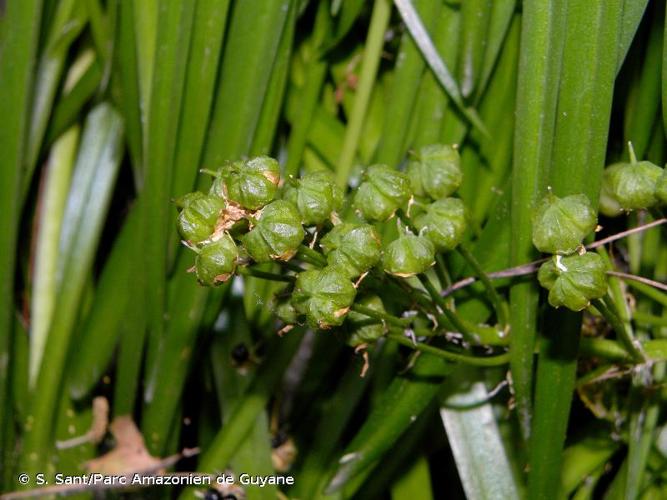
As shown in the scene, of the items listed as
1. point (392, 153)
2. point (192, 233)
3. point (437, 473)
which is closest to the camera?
point (192, 233)

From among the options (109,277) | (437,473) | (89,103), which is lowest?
(437,473)

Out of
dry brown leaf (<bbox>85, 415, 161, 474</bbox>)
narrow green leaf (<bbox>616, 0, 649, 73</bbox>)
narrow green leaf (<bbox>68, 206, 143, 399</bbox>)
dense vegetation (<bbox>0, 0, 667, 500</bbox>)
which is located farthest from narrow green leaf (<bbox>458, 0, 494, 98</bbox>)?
dry brown leaf (<bbox>85, 415, 161, 474</bbox>)

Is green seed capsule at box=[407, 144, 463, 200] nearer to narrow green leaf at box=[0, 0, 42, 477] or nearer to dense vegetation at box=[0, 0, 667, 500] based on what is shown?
dense vegetation at box=[0, 0, 667, 500]

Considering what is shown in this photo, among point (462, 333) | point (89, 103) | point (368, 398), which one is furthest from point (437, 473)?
point (89, 103)

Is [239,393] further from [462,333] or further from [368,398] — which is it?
[462,333]

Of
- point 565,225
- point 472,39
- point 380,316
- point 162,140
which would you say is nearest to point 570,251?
point 565,225

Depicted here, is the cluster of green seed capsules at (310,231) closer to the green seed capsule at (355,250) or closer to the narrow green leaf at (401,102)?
the green seed capsule at (355,250)
